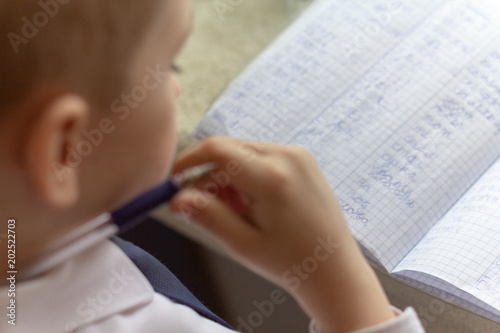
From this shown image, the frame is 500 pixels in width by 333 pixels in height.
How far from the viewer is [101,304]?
1.24 ft

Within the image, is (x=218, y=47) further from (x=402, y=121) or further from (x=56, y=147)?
(x=56, y=147)

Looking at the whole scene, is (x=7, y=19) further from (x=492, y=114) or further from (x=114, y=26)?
(x=492, y=114)

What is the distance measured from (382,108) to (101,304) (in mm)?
373

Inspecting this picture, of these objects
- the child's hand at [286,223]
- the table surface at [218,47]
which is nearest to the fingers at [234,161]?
the child's hand at [286,223]

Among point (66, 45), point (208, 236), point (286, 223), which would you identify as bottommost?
point (208, 236)

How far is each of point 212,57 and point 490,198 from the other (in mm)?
593

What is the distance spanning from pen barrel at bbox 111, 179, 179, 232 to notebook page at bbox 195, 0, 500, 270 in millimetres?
244

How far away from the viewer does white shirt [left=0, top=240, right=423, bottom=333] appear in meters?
0.36

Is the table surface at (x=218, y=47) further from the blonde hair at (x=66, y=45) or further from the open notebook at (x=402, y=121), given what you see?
the blonde hair at (x=66, y=45)

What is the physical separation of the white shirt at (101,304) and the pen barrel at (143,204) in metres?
0.07

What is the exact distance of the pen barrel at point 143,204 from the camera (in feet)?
1.09

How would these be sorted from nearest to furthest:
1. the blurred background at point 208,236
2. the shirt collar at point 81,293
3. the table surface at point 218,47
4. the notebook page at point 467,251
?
the shirt collar at point 81,293
the notebook page at point 467,251
the blurred background at point 208,236
the table surface at point 218,47

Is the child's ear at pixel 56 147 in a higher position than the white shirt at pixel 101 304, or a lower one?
higher

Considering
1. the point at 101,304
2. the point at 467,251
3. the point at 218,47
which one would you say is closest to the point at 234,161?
the point at 101,304
